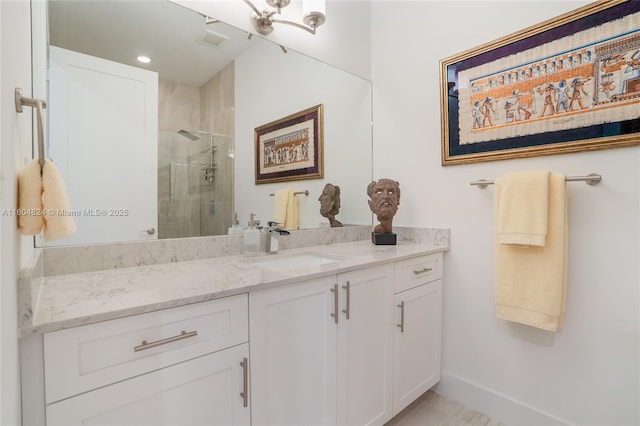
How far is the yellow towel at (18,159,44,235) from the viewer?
2.03 feet

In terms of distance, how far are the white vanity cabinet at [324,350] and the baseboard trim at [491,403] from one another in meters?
0.55

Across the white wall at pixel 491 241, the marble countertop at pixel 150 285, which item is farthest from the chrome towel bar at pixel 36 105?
the white wall at pixel 491 241

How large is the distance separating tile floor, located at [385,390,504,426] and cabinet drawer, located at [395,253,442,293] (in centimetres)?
70

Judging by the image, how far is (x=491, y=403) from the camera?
160 cm

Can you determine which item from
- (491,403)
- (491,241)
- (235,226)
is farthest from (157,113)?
(491,403)

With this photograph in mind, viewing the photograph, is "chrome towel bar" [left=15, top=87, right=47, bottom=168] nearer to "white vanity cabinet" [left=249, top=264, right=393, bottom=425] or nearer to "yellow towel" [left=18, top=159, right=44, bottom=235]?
"yellow towel" [left=18, top=159, right=44, bottom=235]

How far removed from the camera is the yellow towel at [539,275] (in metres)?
1.31

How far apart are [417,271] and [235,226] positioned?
0.95 m

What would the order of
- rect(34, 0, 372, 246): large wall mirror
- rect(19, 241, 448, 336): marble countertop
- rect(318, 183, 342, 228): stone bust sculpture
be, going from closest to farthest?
rect(19, 241, 448, 336): marble countertop < rect(34, 0, 372, 246): large wall mirror < rect(318, 183, 342, 228): stone bust sculpture

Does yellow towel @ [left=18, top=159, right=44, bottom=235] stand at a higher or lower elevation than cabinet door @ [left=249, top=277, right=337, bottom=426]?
higher

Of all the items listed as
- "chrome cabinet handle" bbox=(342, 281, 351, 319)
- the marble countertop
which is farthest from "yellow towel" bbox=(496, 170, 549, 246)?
"chrome cabinet handle" bbox=(342, 281, 351, 319)

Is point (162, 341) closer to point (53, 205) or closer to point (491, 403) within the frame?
point (53, 205)

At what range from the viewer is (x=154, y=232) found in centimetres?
128

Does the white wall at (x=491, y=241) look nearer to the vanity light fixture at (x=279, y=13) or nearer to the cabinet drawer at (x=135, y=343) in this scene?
the vanity light fixture at (x=279, y=13)
